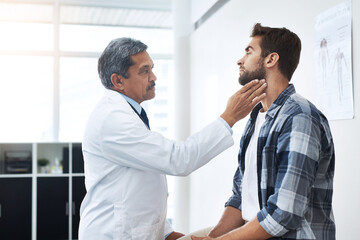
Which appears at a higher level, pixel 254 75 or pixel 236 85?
pixel 236 85

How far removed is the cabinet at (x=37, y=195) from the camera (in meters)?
4.98

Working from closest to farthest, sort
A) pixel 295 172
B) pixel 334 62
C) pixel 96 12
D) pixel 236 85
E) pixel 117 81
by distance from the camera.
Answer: pixel 295 172 < pixel 117 81 < pixel 334 62 < pixel 236 85 < pixel 96 12

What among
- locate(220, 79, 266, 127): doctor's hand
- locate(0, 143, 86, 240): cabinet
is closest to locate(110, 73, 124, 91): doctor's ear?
locate(220, 79, 266, 127): doctor's hand

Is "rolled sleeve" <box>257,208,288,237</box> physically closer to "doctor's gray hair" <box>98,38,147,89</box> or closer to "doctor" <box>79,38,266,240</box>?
"doctor" <box>79,38,266,240</box>

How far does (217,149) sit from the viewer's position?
1.82 m

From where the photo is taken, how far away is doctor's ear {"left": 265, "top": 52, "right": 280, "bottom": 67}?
1.75 meters

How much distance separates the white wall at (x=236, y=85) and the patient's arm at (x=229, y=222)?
0.60 m

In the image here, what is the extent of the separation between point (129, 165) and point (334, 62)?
114 centimetres

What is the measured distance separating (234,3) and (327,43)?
1.50m

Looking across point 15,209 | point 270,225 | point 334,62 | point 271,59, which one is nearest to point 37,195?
point 15,209

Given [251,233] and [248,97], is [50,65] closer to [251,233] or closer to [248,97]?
[248,97]

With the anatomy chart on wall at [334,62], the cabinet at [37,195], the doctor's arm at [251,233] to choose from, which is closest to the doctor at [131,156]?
the doctor's arm at [251,233]

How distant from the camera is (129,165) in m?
1.84

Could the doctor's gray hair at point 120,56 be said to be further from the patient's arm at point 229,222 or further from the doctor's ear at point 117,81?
the patient's arm at point 229,222
